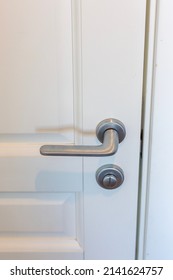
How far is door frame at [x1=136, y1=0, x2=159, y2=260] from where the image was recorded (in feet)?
1.71

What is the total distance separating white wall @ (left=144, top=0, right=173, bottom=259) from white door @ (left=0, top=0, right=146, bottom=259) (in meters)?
0.03

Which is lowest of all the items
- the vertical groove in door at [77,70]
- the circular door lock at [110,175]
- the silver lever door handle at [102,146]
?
the circular door lock at [110,175]

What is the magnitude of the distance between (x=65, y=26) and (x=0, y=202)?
367 mm

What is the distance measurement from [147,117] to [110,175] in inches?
5.1

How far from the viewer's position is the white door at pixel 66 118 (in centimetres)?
53

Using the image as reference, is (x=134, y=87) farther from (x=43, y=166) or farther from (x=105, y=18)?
(x=43, y=166)

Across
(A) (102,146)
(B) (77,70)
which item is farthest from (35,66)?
(A) (102,146)

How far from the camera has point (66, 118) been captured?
585 mm

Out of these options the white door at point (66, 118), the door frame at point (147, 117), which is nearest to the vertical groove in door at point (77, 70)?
the white door at point (66, 118)

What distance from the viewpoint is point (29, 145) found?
0.61 m

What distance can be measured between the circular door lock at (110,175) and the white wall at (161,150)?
0.06m

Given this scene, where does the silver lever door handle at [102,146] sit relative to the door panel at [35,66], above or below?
below

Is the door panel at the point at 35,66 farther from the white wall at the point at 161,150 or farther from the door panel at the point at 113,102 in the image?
the white wall at the point at 161,150
